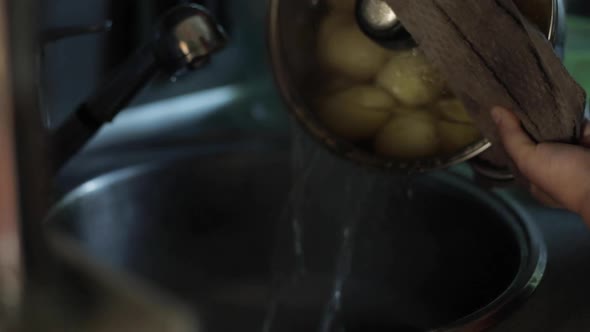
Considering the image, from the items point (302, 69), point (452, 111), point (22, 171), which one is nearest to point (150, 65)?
point (302, 69)

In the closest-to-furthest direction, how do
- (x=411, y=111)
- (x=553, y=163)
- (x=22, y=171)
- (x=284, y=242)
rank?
(x=22, y=171) < (x=553, y=163) < (x=411, y=111) < (x=284, y=242)

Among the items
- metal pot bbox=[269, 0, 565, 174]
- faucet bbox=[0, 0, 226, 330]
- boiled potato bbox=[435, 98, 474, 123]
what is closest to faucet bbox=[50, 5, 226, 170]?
metal pot bbox=[269, 0, 565, 174]

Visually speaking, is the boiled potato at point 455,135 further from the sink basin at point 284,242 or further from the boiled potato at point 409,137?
the sink basin at point 284,242

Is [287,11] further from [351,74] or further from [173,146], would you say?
[173,146]

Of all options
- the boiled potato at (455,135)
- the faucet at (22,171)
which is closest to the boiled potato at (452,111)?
the boiled potato at (455,135)

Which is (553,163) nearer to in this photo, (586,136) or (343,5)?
(586,136)

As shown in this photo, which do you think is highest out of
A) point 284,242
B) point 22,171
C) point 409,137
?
point 22,171

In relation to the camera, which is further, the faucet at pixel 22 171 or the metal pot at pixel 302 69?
the metal pot at pixel 302 69
